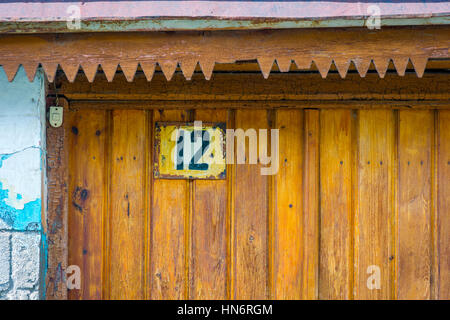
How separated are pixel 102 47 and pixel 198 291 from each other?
1107mm

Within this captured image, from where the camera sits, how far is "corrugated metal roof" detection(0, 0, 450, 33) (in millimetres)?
1177

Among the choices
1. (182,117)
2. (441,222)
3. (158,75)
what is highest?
(158,75)

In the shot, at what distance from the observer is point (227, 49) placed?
49.8 inches

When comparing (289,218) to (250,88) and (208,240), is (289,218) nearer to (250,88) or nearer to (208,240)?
(208,240)

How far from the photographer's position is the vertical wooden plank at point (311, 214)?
5.21 feet

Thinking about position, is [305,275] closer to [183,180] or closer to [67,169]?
[183,180]

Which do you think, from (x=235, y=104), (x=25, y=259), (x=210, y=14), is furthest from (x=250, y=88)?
(x=25, y=259)

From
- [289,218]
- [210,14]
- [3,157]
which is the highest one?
[210,14]

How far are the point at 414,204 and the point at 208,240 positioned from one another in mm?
938

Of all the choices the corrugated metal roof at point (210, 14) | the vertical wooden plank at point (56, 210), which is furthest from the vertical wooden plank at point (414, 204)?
the vertical wooden plank at point (56, 210)

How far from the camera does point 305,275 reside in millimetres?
1592

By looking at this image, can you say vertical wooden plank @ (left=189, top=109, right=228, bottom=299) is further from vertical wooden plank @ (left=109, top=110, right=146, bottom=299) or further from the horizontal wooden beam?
the horizontal wooden beam

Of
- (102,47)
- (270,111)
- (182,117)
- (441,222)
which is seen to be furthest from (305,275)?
(102,47)

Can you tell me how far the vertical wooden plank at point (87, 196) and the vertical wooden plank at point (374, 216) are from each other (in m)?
1.17
